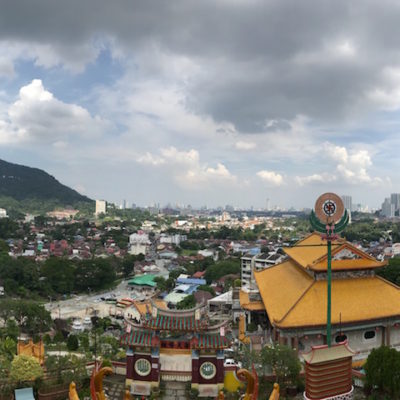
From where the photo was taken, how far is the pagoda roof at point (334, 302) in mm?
20875

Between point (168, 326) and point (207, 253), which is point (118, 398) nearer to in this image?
point (168, 326)

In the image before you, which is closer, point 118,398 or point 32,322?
point 118,398

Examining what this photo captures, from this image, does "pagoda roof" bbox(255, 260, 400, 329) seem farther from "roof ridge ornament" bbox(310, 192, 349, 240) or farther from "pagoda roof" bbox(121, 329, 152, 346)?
"pagoda roof" bbox(121, 329, 152, 346)

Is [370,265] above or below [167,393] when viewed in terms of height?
above

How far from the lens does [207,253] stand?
8956 cm

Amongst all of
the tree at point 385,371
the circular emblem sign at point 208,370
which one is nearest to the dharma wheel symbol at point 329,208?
the tree at point 385,371

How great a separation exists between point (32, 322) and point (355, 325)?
25.9 m

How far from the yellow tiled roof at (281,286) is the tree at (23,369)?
1152 cm

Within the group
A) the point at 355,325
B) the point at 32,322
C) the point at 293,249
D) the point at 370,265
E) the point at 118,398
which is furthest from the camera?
the point at 32,322

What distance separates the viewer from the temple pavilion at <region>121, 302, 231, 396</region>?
56.1ft

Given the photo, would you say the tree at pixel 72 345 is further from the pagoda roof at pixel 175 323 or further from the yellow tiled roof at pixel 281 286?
the yellow tiled roof at pixel 281 286

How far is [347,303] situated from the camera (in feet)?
71.7

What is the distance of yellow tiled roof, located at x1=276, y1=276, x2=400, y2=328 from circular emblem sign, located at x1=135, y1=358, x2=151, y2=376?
A: 22.6 feet

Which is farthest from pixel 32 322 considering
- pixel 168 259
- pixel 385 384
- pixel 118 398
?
pixel 168 259
